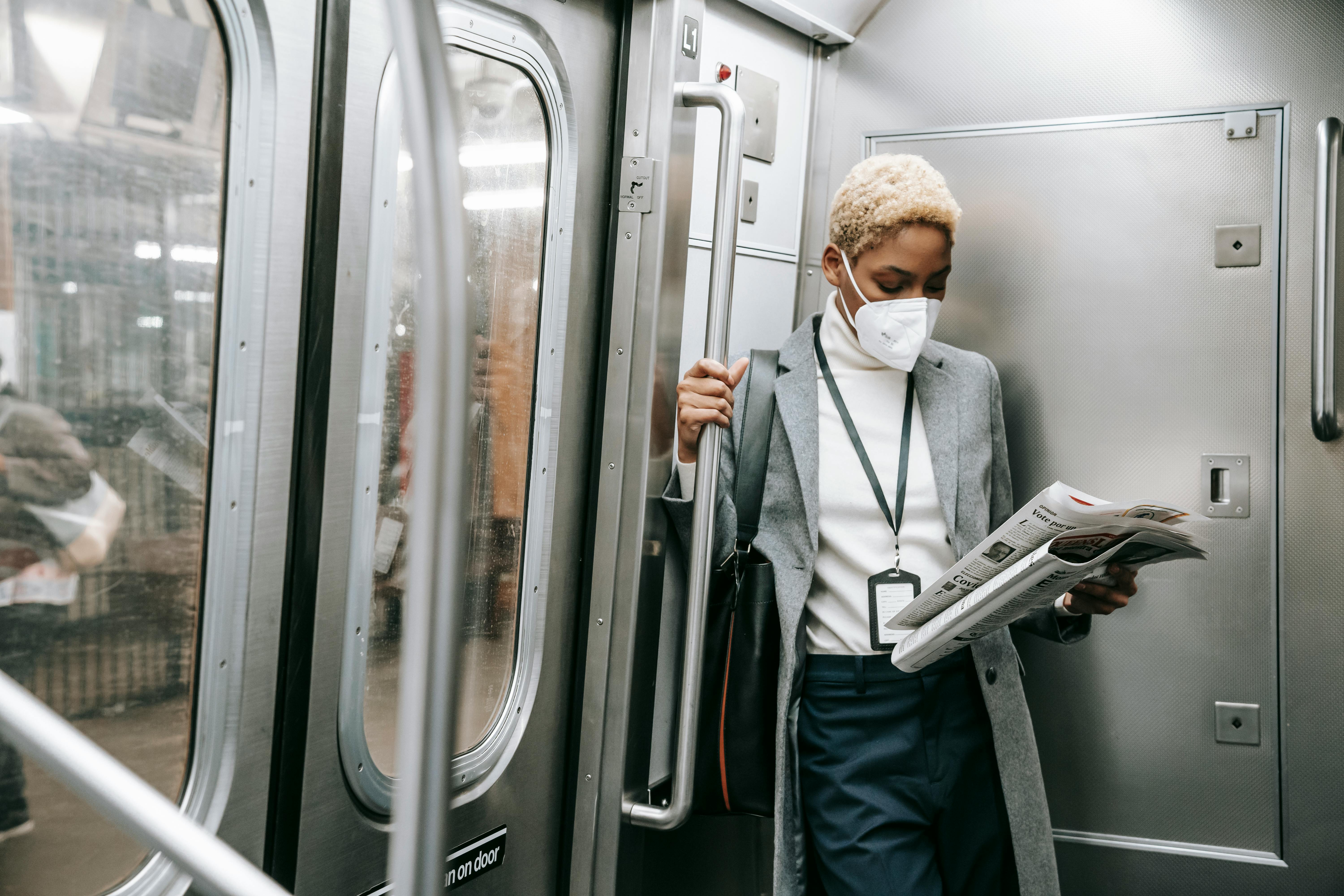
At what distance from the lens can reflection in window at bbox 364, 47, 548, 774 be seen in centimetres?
153

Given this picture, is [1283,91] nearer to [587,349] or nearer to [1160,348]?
[1160,348]

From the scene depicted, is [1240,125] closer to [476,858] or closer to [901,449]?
[901,449]

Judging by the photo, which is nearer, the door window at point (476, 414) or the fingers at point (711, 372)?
the door window at point (476, 414)

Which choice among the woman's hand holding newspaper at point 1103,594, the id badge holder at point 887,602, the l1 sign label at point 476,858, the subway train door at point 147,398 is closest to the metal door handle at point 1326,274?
the woman's hand holding newspaper at point 1103,594

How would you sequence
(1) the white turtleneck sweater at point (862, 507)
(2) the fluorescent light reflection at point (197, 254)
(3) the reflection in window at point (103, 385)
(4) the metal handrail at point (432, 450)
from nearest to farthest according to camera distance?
(4) the metal handrail at point (432, 450) < (3) the reflection in window at point (103, 385) < (2) the fluorescent light reflection at point (197, 254) < (1) the white turtleneck sweater at point (862, 507)

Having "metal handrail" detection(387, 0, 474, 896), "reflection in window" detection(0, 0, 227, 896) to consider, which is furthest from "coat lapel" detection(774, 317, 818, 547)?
"metal handrail" detection(387, 0, 474, 896)

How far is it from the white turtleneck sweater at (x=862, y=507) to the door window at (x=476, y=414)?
40 cm

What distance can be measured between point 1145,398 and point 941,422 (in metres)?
0.84

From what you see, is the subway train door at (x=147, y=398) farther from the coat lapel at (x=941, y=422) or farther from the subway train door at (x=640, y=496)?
the coat lapel at (x=941, y=422)

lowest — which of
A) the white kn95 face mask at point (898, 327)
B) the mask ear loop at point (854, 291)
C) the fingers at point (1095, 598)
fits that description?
the fingers at point (1095, 598)

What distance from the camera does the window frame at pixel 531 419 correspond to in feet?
4.77

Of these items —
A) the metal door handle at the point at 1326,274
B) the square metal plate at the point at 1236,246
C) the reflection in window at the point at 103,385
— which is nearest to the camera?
the reflection in window at the point at 103,385

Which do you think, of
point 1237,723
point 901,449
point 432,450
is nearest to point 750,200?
point 901,449

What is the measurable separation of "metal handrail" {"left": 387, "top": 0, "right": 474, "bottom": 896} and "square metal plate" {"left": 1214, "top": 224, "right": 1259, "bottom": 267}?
2260 mm
